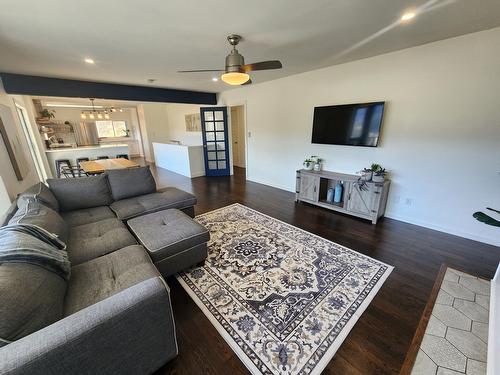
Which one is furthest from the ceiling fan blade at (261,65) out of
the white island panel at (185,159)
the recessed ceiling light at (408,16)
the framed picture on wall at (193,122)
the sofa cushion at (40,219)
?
the framed picture on wall at (193,122)

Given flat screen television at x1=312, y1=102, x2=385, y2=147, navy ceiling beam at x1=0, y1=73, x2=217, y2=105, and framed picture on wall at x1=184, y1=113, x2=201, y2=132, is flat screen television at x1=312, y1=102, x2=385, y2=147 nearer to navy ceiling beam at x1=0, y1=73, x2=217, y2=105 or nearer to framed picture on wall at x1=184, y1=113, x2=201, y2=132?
navy ceiling beam at x1=0, y1=73, x2=217, y2=105

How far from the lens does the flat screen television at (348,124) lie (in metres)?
3.19

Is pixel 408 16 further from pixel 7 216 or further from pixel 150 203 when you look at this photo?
pixel 7 216

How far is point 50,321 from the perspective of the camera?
1064 millimetres

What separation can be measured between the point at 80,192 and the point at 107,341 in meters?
2.31

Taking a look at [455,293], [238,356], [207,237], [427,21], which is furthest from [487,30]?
[238,356]

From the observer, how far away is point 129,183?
3020 millimetres

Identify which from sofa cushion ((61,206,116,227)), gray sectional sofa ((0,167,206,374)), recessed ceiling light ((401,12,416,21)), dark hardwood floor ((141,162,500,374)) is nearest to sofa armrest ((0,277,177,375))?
gray sectional sofa ((0,167,206,374))

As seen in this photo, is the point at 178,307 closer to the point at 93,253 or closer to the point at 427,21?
the point at 93,253

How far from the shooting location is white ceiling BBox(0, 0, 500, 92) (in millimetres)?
1783

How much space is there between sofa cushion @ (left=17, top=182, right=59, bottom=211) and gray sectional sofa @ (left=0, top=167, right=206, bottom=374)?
23 mm

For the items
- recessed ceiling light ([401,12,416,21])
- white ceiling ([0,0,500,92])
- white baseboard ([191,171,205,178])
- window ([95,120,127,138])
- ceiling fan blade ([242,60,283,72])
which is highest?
recessed ceiling light ([401,12,416,21])

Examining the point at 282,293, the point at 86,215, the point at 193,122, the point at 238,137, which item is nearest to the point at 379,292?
the point at 282,293

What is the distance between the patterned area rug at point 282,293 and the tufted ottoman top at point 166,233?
15.3 inches
